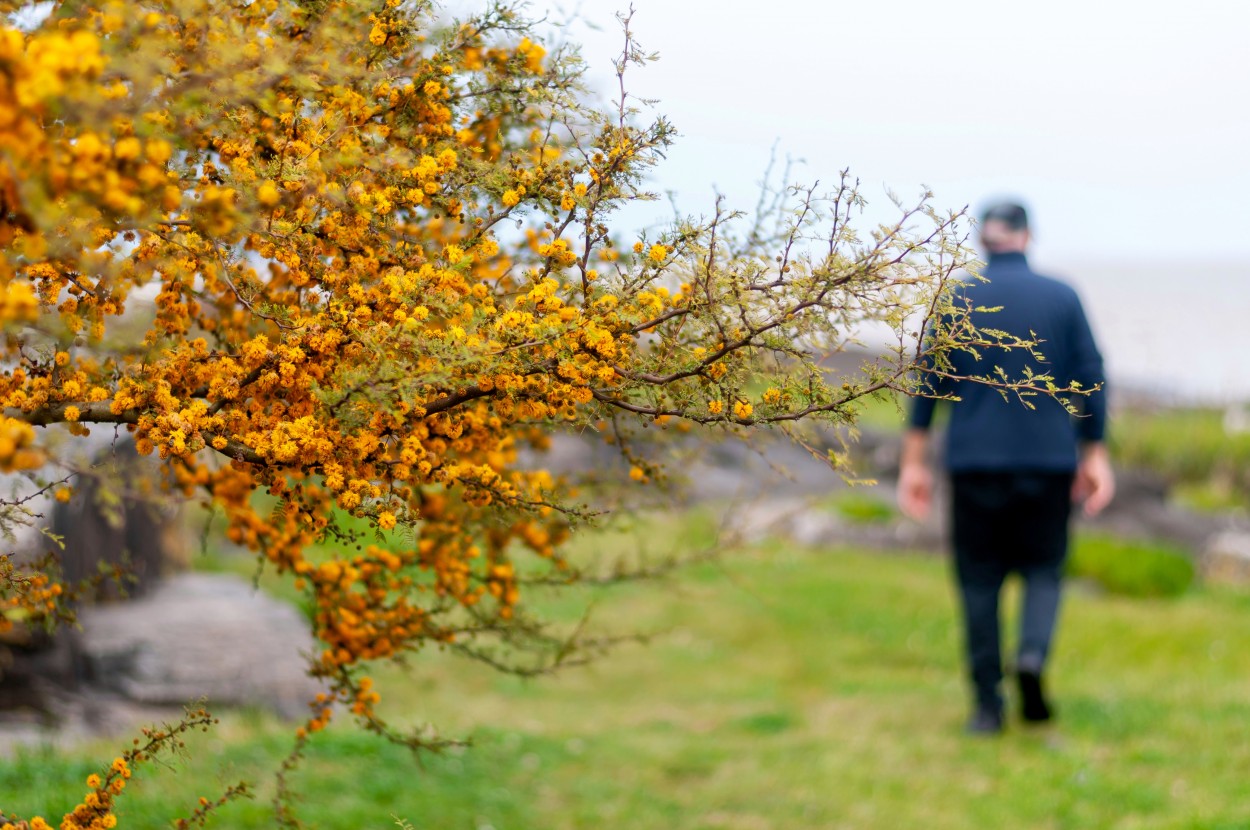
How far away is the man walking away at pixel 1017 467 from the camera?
17.7 feet

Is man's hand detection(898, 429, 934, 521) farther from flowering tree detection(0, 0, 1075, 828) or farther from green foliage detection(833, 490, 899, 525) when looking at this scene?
green foliage detection(833, 490, 899, 525)

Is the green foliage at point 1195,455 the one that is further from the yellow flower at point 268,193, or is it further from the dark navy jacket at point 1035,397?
the yellow flower at point 268,193

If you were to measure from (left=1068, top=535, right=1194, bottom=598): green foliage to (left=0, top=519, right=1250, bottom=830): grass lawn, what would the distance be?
0.81ft

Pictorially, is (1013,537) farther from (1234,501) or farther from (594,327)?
(1234,501)

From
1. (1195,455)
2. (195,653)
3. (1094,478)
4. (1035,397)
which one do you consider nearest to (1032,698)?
(1094,478)

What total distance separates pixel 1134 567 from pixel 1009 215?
5147 millimetres

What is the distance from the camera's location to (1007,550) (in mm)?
5742

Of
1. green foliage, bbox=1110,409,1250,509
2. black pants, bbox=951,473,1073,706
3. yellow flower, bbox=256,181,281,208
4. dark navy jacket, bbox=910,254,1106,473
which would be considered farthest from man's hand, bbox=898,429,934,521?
green foliage, bbox=1110,409,1250,509

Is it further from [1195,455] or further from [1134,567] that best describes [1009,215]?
[1195,455]

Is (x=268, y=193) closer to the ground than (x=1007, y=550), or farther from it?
farther from it

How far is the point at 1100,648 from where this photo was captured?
8.01 metres

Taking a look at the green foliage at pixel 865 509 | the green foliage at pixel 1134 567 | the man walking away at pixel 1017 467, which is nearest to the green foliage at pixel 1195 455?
the green foliage at pixel 1134 567

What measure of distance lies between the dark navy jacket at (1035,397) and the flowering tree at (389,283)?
9.44ft

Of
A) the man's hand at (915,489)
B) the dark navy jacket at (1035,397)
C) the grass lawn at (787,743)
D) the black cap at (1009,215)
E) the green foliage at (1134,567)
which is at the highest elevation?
the black cap at (1009,215)
